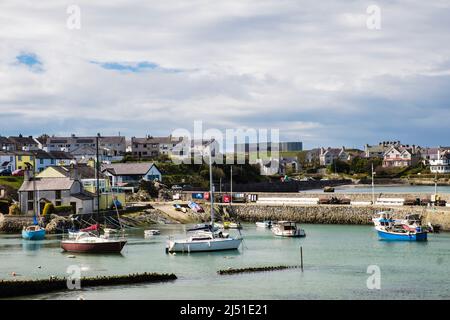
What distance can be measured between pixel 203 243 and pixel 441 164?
132663 millimetres

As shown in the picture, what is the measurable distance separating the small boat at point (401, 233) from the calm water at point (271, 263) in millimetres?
860

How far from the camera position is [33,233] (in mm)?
58250

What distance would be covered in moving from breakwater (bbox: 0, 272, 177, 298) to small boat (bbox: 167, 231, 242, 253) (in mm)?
11627

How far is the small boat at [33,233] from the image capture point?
58141 millimetres

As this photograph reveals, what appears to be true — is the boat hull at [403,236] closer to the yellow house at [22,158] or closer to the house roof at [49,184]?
the house roof at [49,184]

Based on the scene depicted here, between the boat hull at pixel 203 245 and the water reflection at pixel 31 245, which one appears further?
the water reflection at pixel 31 245

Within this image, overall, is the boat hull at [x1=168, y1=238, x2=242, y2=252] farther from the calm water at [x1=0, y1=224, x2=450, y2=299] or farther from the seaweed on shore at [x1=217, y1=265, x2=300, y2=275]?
the seaweed on shore at [x1=217, y1=265, x2=300, y2=275]

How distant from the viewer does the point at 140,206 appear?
7669cm

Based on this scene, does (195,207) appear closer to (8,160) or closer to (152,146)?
(8,160)

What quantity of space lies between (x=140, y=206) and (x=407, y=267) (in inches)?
1546

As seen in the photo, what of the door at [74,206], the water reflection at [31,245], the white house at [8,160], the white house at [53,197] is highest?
the white house at [8,160]

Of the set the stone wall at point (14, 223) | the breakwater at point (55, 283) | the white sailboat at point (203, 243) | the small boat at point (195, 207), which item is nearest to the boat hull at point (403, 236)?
the white sailboat at point (203, 243)
